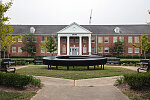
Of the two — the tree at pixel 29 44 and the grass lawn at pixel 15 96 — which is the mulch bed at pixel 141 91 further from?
the tree at pixel 29 44

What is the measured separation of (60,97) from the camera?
509 centimetres

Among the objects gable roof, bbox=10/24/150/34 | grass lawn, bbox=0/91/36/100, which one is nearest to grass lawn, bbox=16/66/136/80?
grass lawn, bbox=0/91/36/100

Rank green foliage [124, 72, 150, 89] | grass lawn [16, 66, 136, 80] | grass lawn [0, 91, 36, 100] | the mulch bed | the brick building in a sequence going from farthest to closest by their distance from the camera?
the brick building
grass lawn [16, 66, 136, 80]
green foliage [124, 72, 150, 89]
the mulch bed
grass lawn [0, 91, 36, 100]

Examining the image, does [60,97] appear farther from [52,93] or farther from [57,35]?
[57,35]

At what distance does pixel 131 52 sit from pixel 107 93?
141 feet

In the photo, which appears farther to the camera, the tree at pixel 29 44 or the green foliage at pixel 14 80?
the tree at pixel 29 44

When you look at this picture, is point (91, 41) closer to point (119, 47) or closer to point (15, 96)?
point (119, 47)

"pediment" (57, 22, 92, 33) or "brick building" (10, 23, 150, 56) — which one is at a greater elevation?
"pediment" (57, 22, 92, 33)

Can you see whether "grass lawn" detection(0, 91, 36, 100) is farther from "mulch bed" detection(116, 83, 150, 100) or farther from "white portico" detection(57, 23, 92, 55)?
"white portico" detection(57, 23, 92, 55)

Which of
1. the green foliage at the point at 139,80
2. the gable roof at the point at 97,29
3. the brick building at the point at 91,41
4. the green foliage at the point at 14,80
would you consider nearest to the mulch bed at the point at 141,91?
the green foliage at the point at 139,80

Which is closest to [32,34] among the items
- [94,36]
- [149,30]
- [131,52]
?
[94,36]

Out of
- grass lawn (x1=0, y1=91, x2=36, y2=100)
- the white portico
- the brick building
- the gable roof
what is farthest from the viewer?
the gable roof

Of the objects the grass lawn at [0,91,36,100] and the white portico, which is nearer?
the grass lawn at [0,91,36,100]

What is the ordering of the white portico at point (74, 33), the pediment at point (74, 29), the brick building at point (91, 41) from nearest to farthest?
the white portico at point (74, 33) → the pediment at point (74, 29) → the brick building at point (91, 41)
